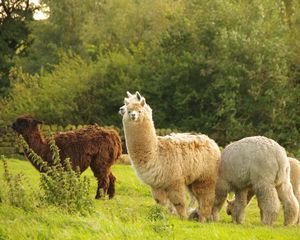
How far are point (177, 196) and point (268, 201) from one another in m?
1.50

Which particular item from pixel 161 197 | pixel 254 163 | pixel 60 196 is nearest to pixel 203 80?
pixel 254 163

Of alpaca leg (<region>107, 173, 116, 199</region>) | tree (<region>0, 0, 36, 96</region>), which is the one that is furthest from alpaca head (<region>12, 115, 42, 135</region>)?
tree (<region>0, 0, 36, 96</region>)

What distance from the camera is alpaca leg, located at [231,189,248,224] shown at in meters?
12.0

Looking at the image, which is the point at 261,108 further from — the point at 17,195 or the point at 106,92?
the point at 17,195

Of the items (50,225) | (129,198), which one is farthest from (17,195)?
(129,198)

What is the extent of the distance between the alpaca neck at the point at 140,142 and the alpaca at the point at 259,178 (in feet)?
4.57

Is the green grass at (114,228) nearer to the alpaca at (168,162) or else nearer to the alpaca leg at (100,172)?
the alpaca at (168,162)

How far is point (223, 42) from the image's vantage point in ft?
107

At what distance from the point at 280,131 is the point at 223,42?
4919 millimetres

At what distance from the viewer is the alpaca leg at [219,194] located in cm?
1209

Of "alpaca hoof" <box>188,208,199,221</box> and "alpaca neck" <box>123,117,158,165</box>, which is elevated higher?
"alpaca neck" <box>123,117,158,165</box>

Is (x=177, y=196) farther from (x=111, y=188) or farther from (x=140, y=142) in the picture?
(x=111, y=188)

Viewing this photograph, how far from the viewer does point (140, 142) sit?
1153 cm

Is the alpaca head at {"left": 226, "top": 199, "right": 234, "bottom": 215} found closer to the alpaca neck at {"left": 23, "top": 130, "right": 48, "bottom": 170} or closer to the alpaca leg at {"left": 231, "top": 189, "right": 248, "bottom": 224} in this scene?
the alpaca leg at {"left": 231, "top": 189, "right": 248, "bottom": 224}
